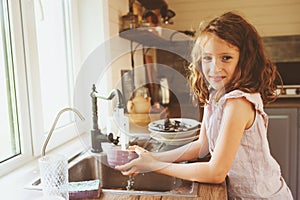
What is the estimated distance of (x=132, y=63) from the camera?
2.43 m

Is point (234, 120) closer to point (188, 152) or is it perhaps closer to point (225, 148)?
point (225, 148)

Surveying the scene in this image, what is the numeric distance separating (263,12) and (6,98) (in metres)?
2.47

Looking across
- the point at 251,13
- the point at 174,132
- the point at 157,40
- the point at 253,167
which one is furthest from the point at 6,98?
the point at 251,13

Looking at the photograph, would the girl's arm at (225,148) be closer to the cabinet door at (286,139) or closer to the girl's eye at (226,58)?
the girl's eye at (226,58)

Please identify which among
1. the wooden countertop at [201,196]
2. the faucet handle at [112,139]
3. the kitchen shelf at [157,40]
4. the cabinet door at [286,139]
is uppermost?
the kitchen shelf at [157,40]

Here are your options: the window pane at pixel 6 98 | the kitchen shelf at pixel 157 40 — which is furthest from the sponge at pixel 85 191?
the kitchen shelf at pixel 157 40

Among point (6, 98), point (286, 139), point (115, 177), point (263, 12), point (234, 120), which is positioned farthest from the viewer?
point (263, 12)

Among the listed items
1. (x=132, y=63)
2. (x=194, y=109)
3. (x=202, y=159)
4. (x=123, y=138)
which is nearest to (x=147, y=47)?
(x=132, y=63)

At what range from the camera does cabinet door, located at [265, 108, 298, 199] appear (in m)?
2.42

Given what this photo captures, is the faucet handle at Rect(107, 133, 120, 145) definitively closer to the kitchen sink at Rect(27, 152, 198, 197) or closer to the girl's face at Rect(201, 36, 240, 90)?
the kitchen sink at Rect(27, 152, 198, 197)

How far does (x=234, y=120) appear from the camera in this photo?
0.98 m

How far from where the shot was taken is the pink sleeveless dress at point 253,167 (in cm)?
103

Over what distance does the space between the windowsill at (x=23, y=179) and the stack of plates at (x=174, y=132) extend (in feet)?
1.14

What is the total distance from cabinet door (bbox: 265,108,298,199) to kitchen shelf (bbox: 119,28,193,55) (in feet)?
2.87
